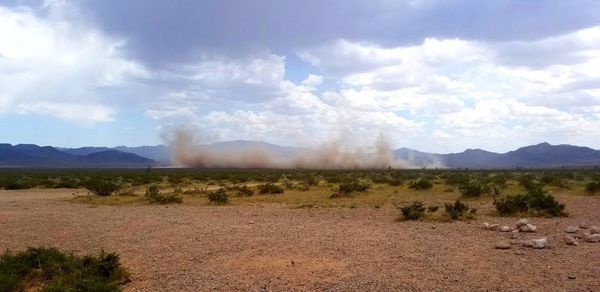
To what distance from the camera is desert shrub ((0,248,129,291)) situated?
37.0ft

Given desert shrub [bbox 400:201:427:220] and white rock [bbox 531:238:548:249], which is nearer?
white rock [bbox 531:238:548:249]

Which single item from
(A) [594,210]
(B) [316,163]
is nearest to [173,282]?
(A) [594,210]

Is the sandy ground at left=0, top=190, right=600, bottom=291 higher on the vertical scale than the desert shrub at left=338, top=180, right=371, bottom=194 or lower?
lower

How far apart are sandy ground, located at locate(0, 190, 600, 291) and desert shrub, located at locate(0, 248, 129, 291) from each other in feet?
1.96

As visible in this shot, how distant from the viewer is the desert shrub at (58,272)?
11.3 metres

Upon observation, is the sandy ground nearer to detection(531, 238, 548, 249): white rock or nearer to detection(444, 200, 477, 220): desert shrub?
detection(531, 238, 548, 249): white rock

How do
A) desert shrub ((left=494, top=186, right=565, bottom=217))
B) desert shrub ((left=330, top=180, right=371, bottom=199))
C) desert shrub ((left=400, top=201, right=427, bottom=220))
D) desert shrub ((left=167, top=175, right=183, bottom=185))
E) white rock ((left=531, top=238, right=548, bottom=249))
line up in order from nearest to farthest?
white rock ((left=531, top=238, right=548, bottom=249)) → desert shrub ((left=400, top=201, right=427, bottom=220)) → desert shrub ((left=494, top=186, right=565, bottom=217)) → desert shrub ((left=330, top=180, right=371, bottom=199)) → desert shrub ((left=167, top=175, right=183, bottom=185))

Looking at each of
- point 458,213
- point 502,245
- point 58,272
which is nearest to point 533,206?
point 458,213

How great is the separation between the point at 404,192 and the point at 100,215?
20317 millimetres

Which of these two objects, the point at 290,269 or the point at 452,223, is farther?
the point at 452,223

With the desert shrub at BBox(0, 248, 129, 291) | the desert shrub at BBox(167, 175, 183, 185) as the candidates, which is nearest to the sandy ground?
the desert shrub at BBox(0, 248, 129, 291)

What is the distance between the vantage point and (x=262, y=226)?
2067 cm

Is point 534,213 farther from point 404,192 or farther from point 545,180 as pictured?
point 545,180

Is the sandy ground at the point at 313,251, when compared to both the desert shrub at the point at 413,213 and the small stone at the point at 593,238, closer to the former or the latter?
the desert shrub at the point at 413,213
